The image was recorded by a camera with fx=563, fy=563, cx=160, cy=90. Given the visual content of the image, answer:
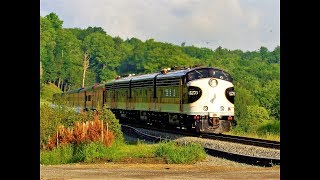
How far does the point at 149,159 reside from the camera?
19953 mm

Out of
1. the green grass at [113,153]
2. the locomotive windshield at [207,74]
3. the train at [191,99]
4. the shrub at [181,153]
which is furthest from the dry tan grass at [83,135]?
the locomotive windshield at [207,74]

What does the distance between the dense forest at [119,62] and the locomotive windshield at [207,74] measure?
4457 centimetres

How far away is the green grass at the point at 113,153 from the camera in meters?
19.9

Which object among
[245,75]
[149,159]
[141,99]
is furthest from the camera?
[245,75]

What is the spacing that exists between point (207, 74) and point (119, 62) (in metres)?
128

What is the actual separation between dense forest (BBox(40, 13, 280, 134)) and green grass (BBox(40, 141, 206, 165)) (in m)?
54.4

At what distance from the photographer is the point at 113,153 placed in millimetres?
20812

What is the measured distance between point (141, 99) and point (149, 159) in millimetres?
17477

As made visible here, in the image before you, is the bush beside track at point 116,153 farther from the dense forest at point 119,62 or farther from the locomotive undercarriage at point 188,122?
the dense forest at point 119,62

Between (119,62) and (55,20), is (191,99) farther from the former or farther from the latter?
(55,20)
